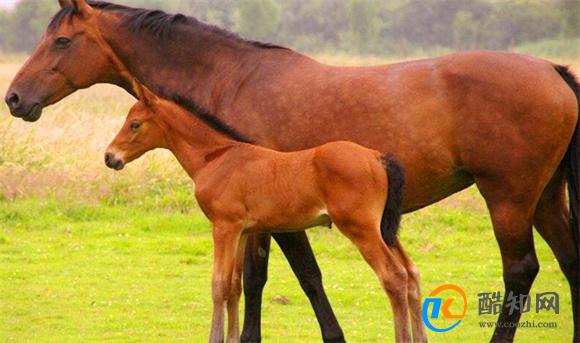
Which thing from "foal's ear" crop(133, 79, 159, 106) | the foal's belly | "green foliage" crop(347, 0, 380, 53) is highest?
"foal's ear" crop(133, 79, 159, 106)

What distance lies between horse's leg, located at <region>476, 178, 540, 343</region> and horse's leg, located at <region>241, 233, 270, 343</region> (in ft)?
5.18

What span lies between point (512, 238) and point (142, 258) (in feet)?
16.5

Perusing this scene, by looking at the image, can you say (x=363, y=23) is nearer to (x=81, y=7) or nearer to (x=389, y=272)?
(x=81, y=7)

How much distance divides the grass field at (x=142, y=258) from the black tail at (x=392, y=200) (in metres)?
1.75

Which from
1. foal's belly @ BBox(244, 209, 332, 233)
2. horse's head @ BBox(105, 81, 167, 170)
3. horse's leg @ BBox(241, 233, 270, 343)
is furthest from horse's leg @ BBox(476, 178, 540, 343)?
horse's head @ BBox(105, 81, 167, 170)

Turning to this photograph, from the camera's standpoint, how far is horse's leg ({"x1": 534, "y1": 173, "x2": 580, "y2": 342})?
7344 mm

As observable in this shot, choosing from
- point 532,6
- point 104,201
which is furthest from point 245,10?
point 104,201

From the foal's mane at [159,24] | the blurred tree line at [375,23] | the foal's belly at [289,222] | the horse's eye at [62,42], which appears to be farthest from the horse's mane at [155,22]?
the blurred tree line at [375,23]

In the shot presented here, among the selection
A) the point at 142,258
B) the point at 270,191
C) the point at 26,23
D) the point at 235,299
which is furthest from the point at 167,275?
Result: the point at 26,23

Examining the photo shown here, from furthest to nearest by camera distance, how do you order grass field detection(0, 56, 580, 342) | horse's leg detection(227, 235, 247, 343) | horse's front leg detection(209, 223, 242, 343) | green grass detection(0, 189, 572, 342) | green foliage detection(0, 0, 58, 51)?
green foliage detection(0, 0, 58, 51) → grass field detection(0, 56, 580, 342) → green grass detection(0, 189, 572, 342) → horse's leg detection(227, 235, 247, 343) → horse's front leg detection(209, 223, 242, 343)

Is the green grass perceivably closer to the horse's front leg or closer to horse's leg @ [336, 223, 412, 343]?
the horse's front leg

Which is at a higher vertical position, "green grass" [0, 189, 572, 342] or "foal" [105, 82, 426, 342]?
"foal" [105, 82, 426, 342]

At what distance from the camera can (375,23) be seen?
41.5m

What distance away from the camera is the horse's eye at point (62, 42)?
7762 mm
